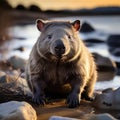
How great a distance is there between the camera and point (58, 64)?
10164 millimetres

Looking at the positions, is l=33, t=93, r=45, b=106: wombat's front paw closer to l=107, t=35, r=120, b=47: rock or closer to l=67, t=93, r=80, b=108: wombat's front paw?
l=67, t=93, r=80, b=108: wombat's front paw

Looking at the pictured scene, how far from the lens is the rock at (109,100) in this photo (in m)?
10.1

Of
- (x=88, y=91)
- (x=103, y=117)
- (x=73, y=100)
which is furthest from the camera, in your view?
(x=88, y=91)

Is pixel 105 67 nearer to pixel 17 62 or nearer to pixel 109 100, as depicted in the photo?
pixel 17 62

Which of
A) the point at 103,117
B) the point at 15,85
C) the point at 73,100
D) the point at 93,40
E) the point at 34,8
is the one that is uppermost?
the point at 34,8

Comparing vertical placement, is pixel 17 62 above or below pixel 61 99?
above

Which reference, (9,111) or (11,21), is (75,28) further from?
(11,21)

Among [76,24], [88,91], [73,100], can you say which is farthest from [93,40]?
[73,100]

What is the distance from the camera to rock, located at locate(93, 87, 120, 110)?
10.1 metres

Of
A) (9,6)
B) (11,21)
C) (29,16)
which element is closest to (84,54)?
(11,21)

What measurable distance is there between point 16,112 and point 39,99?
1295 millimetres

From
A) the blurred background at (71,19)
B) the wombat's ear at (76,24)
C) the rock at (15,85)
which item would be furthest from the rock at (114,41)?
the wombat's ear at (76,24)

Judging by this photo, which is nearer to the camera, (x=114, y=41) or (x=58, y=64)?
(x=58, y=64)

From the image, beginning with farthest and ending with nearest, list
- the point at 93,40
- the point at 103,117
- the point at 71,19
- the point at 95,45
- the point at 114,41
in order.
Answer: the point at 71,19
the point at 93,40
the point at 114,41
the point at 95,45
the point at 103,117
